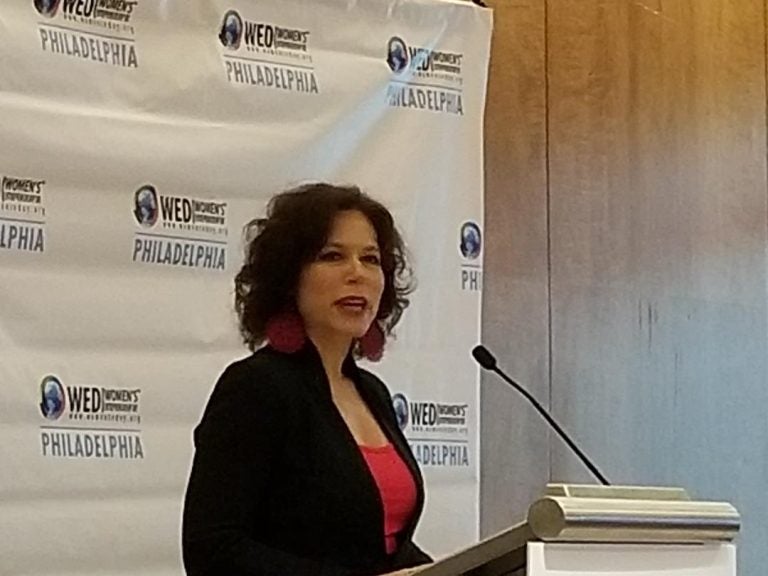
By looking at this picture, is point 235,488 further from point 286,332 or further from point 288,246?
point 288,246


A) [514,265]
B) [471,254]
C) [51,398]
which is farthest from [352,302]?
[514,265]

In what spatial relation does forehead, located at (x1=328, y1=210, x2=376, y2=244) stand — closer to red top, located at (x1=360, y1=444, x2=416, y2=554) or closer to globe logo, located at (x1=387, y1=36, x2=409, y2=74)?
red top, located at (x1=360, y1=444, x2=416, y2=554)

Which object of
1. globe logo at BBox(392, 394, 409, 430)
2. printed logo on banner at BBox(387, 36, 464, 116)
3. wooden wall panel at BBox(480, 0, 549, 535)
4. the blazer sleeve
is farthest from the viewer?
wooden wall panel at BBox(480, 0, 549, 535)

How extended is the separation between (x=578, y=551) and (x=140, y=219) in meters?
1.78

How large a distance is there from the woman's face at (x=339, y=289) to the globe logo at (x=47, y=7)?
1113 millimetres

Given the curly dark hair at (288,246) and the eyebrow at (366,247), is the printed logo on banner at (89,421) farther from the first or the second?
the eyebrow at (366,247)

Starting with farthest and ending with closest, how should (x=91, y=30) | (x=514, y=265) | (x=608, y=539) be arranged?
(x=514, y=265) < (x=91, y=30) < (x=608, y=539)

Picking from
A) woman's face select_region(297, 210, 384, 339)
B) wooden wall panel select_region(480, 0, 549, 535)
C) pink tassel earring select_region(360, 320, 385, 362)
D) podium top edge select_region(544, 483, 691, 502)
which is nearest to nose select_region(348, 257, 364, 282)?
woman's face select_region(297, 210, 384, 339)

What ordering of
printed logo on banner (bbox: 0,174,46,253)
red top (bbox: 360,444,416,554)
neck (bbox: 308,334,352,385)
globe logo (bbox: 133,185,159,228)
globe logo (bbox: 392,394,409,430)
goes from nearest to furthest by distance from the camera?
red top (bbox: 360,444,416,554) → neck (bbox: 308,334,352,385) → printed logo on banner (bbox: 0,174,46,253) → globe logo (bbox: 133,185,159,228) → globe logo (bbox: 392,394,409,430)

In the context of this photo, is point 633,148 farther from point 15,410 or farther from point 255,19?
point 15,410

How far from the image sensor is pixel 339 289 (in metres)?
2.13

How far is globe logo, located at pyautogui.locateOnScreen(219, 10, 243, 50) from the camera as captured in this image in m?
3.27

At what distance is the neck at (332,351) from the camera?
2141 millimetres

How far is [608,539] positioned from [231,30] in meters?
2.02
